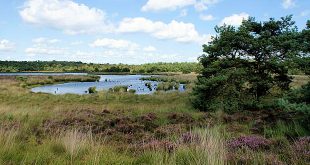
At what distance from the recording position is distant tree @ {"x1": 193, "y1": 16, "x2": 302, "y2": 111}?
64.0 ft

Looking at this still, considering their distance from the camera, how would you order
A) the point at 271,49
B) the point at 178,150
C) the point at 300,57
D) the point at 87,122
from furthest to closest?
1. the point at 271,49
2. the point at 87,122
3. the point at 300,57
4. the point at 178,150

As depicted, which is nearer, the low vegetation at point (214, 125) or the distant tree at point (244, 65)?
the low vegetation at point (214, 125)

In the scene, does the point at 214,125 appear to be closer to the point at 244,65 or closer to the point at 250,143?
the point at 250,143

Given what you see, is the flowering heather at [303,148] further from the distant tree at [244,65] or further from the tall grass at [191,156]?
the distant tree at [244,65]

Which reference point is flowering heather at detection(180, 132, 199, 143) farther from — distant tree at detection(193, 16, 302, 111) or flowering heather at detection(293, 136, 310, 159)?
distant tree at detection(193, 16, 302, 111)

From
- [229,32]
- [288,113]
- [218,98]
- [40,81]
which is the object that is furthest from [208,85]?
[40,81]

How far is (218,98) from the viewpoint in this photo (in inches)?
806

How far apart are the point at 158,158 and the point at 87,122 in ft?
23.6

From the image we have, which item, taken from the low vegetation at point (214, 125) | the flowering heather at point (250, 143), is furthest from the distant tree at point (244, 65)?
the flowering heather at point (250, 143)

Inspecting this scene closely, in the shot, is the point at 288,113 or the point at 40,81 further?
the point at 40,81

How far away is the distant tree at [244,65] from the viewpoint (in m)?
19.5

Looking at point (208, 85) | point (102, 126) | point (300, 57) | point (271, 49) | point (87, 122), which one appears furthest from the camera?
point (208, 85)

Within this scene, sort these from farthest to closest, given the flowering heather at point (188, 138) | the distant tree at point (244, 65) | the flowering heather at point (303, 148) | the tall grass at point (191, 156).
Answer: the distant tree at point (244, 65) → the flowering heather at point (188, 138) → the flowering heather at point (303, 148) → the tall grass at point (191, 156)

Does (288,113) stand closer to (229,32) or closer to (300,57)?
(300,57)
